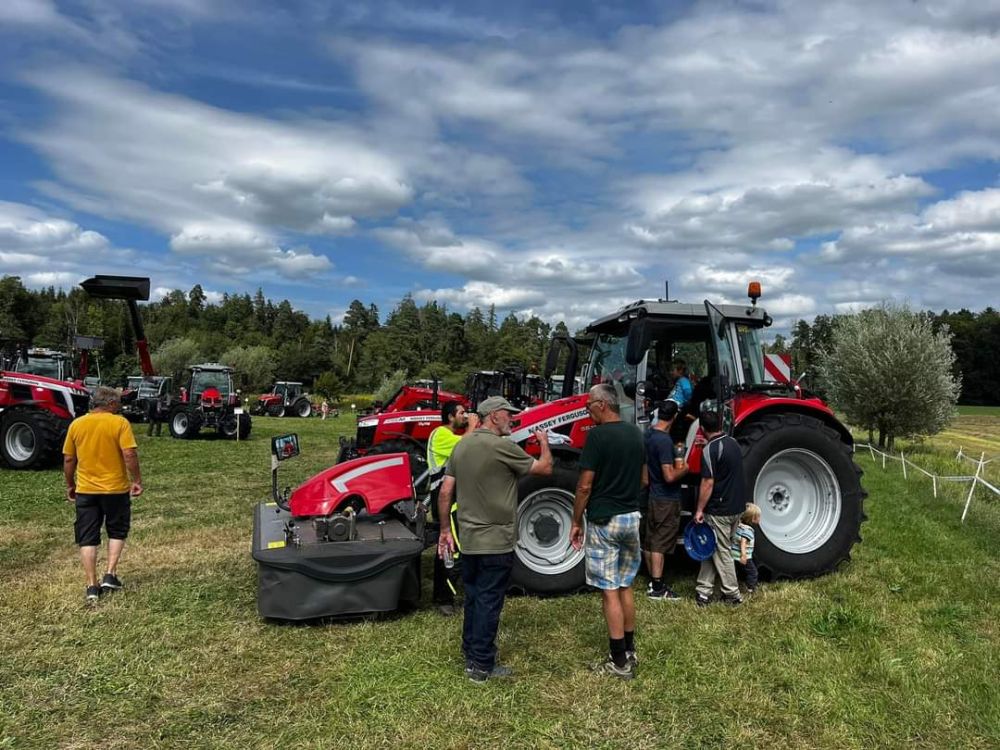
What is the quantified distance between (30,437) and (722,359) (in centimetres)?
1257

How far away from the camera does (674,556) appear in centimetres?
671

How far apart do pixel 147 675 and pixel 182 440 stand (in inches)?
650

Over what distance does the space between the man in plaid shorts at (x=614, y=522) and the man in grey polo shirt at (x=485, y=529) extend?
1.38ft

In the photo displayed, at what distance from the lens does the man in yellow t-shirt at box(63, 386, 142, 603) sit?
5.41 metres

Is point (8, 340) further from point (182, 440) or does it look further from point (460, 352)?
point (460, 352)

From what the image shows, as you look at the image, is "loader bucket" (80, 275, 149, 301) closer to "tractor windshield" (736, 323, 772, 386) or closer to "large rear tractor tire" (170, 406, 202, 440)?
"large rear tractor tire" (170, 406, 202, 440)

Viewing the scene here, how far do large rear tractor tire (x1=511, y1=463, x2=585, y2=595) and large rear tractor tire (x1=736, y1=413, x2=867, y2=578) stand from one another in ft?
5.21

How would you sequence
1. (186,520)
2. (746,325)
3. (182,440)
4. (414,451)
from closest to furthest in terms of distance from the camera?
(746,325)
(186,520)
(414,451)
(182,440)

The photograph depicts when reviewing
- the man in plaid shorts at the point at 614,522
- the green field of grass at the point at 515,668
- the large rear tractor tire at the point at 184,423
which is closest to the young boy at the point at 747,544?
the green field of grass at the point at 515,668

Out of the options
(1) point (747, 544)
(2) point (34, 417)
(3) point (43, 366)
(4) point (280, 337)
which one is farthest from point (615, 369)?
(4) point (280, 337)

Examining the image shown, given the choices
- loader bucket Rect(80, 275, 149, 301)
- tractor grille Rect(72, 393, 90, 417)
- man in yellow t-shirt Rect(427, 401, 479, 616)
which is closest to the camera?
man in yellow t-shirt Rect(427, 401, 479, 616)

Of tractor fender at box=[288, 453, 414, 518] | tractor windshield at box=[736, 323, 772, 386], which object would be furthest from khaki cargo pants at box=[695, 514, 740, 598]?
tractor fender at box=[288, 453, 414, 518]

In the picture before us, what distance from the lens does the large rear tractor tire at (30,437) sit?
12070 mm

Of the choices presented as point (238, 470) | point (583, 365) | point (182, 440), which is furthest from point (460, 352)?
point (583, 365)
